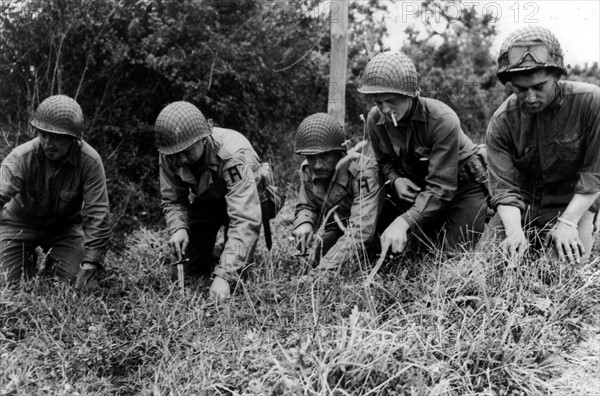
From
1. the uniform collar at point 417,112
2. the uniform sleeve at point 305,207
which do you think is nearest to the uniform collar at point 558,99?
the uniform collar at point 417,112

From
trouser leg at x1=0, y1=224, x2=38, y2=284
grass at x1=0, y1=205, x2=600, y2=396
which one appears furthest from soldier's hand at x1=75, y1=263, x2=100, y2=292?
trouser leg at x1=0, y1=224, x2=38, y2=284

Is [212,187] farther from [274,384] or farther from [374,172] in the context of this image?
[274,384]

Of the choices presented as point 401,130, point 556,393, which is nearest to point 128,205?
point 401,130

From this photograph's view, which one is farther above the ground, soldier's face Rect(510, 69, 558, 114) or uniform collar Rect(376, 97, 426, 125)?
soldier's face Rect(510, 69, 558, 114)

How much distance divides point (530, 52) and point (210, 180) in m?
2.57

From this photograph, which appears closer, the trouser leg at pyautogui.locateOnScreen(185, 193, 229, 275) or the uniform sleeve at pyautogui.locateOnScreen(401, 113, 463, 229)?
the uniform sleeve at pyautogui.locateOnScreen(401, 113, 463, 229)

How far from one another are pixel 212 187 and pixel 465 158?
2.04 m

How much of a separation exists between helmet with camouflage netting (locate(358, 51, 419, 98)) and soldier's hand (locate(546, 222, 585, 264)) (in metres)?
1.40

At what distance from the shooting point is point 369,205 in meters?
4.78

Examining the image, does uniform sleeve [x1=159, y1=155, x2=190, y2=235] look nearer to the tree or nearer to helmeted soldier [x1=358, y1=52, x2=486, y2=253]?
helmeted soldier [x1=358, y1=52, x2=486, y2=253]

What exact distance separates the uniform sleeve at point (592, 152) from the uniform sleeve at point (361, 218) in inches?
55.7

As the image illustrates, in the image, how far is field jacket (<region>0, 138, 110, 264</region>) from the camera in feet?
17.3

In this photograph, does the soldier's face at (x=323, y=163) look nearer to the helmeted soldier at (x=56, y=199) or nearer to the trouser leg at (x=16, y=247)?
the helmeted soldier at (x=56, y=199)

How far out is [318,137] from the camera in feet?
16.6
